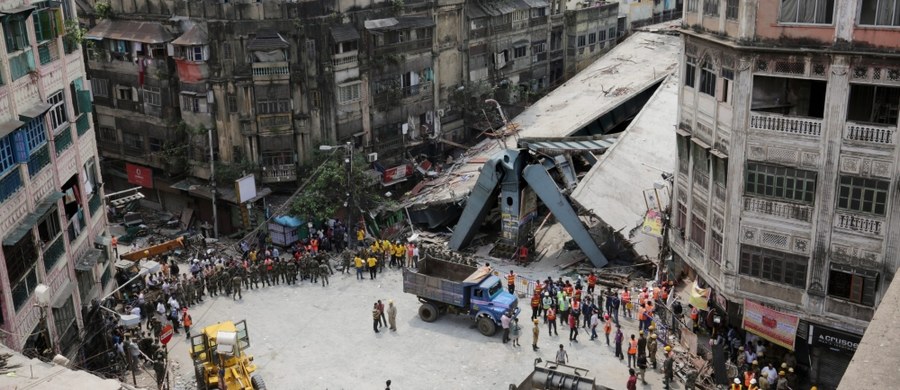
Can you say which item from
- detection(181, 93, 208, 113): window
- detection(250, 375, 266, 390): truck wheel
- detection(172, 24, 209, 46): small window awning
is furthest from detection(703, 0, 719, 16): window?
detection(181, 93, 208, 113): window

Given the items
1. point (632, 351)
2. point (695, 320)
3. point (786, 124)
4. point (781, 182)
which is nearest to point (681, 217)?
point (695, 320)

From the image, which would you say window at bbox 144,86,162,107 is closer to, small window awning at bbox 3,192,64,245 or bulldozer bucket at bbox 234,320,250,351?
small window awning at bbox 3,192,64,245

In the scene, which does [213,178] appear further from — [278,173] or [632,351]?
[632,351]

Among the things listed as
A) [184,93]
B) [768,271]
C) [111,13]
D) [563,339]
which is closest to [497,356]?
[563,339]

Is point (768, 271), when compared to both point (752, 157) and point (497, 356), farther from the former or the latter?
point (497, 356)

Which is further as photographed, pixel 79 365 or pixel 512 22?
pixel 512 22
